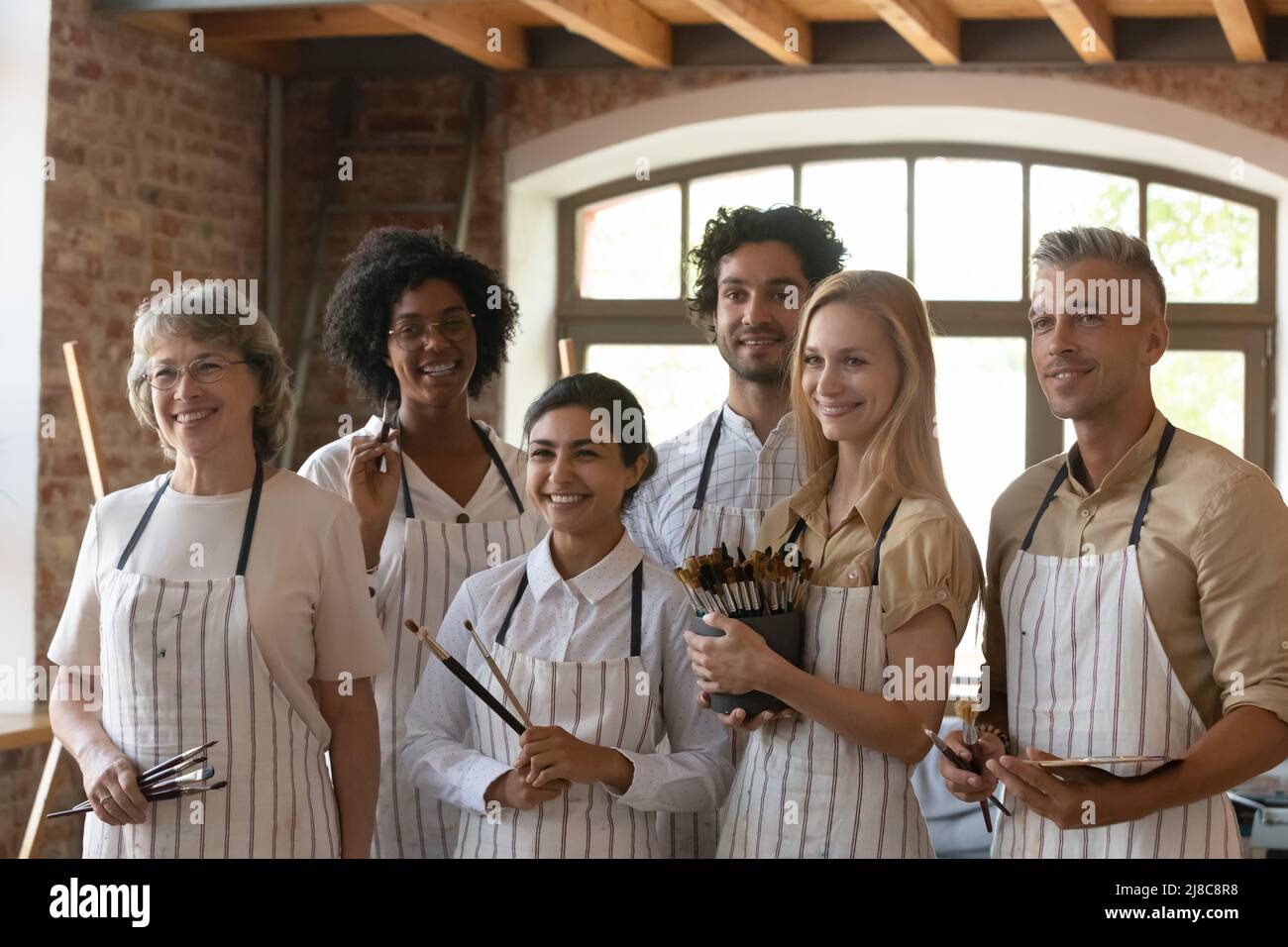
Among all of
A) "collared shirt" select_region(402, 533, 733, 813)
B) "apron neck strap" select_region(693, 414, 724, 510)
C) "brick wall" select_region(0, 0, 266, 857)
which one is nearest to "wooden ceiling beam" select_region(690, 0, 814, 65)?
"brick wall" select_region(0, 0, 266, 857)

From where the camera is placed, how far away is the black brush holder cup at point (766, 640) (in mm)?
2201

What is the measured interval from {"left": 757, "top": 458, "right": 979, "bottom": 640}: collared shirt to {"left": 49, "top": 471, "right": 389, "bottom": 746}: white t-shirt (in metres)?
0.72

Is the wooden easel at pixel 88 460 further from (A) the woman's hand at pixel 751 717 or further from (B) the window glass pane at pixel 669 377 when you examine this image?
(B) the window glass pane at pixel 669 377

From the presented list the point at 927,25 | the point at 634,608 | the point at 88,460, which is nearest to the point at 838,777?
the point at 634,608

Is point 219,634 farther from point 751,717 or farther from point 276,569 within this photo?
point 751,717

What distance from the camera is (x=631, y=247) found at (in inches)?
282

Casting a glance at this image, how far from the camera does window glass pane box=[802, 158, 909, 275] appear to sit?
6.94 meters

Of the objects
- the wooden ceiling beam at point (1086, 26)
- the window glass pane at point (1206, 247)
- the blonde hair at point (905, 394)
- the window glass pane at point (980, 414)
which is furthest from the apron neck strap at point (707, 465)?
the window glass pane at point (1206, 247)

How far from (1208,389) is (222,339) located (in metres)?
5.22

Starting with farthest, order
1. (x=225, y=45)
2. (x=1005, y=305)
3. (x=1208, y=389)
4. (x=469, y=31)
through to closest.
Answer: (x=1005, y=305), (x=1208, y=389), (x=225, y=45), (x=469, y=31)

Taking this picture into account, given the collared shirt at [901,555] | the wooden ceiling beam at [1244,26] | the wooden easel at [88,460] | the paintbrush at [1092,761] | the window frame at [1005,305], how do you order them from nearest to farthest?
the paintbrush at [1092,761] → the collared shirt at [901,555] → the wooden easel at [88,460] → the wooden ceiling beam at [1244,26] → the window frame at [1005,305]

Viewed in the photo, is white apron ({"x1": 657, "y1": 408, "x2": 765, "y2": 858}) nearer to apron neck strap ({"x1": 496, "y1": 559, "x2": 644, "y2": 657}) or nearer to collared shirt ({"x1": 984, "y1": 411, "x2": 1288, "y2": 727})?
apron neck strap ({"x1": 496, "y1": 559, "x2": 644, "y2": 657})

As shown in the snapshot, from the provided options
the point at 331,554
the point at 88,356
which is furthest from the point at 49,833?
the point at 331,554
